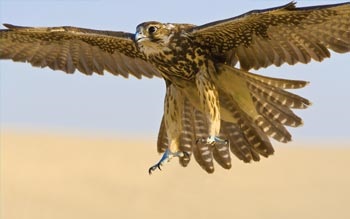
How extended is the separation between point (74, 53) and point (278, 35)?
7.92 feet

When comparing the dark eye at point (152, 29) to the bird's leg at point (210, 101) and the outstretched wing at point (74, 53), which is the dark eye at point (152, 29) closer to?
the bird's leg at point (210, 101)

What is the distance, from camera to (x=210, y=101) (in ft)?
37.5

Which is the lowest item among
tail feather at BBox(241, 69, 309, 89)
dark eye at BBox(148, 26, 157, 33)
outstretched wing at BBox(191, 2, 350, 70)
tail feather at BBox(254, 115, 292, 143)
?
tail feather at BBox(254, 115, 292, 143)

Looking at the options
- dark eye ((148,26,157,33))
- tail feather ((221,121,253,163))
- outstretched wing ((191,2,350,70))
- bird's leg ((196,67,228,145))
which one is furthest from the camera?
tail feather ((221,121,253,163))

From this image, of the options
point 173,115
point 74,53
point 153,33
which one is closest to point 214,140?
point 173,115

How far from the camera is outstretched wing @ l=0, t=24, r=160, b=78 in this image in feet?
40.4

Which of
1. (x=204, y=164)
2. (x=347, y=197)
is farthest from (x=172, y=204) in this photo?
(x=204, y=164)

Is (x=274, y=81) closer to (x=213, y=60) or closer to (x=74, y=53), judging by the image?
(x=213, y=60)

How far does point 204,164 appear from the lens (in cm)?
1231

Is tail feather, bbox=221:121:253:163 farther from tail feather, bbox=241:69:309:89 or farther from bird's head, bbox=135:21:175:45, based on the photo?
bird's head, bbox=135:21:175:45

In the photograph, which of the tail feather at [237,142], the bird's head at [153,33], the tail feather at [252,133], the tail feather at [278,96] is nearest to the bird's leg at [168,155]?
the tail feather at [237,142]

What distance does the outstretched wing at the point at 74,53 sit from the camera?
12.3 meters

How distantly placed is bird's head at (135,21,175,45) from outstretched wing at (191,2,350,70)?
0.29m

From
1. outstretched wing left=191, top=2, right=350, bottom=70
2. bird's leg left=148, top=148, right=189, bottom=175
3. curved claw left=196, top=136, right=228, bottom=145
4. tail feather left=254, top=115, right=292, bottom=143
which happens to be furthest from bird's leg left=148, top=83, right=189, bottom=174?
tail feather left=254, top=115, right=292, bottom=143
